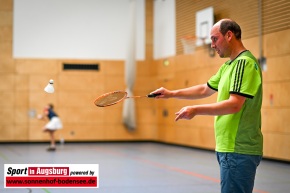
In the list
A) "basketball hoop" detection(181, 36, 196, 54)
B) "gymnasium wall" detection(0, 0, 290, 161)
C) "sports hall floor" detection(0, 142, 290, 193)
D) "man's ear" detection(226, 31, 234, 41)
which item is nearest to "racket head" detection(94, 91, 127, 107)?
"man's ear" detection(226, 31, 234, 41)

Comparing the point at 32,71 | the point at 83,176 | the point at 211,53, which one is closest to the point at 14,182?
the point at 83,176

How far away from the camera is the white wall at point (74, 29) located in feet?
66.4

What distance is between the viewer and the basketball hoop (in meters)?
17.8

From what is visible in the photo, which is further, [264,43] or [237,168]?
[264,43]

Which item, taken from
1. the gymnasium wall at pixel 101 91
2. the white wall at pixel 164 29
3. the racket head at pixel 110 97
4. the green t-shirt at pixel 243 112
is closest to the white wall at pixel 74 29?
the gymnasium wall at pixel 101 91

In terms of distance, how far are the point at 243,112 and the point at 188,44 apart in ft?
48.8

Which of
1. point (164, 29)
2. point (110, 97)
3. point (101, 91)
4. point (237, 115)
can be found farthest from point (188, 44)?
point (237, 115)

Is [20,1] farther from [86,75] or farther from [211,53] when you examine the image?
[211,53]

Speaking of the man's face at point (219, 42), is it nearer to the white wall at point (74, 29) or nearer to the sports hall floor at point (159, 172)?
the sports hall floor at point (159, 172)

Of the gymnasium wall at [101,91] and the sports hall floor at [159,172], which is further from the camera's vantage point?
the gymnasium wall at [101,91]

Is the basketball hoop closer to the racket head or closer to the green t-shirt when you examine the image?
the racket head

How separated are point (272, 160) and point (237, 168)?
1050 cm

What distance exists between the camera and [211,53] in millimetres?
16453

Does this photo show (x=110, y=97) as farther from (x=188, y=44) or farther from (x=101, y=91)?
(x=101, y=91)
